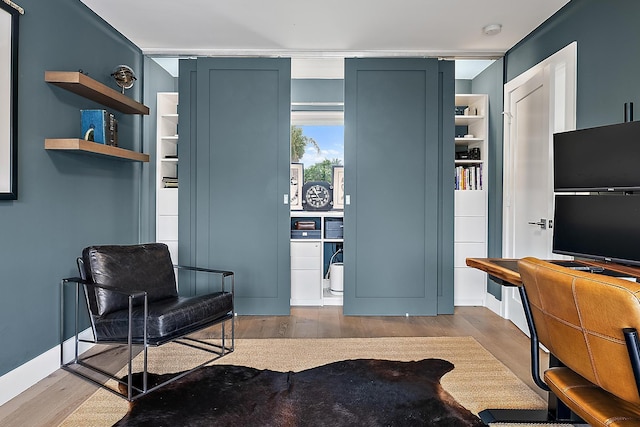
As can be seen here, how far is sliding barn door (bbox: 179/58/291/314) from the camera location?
3979mm

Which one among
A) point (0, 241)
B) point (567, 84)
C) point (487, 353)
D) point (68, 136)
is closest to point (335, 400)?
point (487, 353)

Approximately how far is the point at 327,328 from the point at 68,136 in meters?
2.42

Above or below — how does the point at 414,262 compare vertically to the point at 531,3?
below

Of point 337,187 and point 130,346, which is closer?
point 130,346

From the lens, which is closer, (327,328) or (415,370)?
(415,370)

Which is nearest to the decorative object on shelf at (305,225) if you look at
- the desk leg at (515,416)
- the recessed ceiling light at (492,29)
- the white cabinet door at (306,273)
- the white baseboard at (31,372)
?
the white cabinet door at (306,273)

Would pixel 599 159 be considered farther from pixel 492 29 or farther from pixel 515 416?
pixel 492 29

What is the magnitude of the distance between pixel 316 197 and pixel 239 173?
1.04 m

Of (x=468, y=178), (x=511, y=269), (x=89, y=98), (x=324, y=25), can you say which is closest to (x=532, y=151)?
(x=468, y=178)

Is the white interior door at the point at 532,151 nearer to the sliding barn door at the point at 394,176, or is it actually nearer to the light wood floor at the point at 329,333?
the light wood floor at the point at 329,333

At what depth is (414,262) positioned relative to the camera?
13.2ft

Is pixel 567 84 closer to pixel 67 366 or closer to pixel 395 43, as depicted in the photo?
pixel 395 43

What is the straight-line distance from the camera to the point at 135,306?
2686 mm

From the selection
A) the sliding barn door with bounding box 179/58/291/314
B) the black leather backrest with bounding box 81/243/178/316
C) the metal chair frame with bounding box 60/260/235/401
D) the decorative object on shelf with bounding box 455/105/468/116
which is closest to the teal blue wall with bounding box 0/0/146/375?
the metal chair frame with bounding box 60/260/235/401
